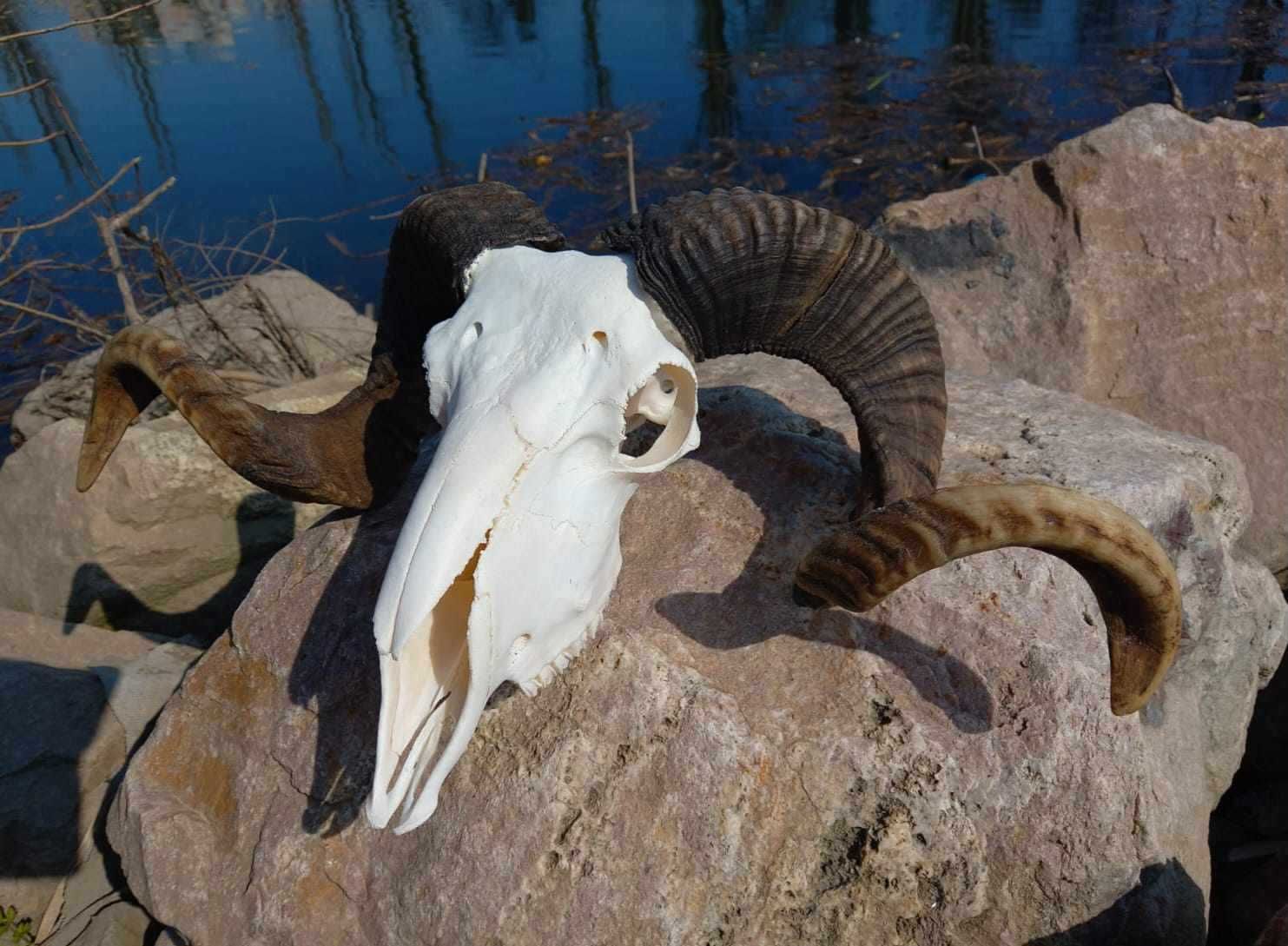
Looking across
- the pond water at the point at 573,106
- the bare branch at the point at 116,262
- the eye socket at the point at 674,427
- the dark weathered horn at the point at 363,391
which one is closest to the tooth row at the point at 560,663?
the eye socket at the point at 674,427

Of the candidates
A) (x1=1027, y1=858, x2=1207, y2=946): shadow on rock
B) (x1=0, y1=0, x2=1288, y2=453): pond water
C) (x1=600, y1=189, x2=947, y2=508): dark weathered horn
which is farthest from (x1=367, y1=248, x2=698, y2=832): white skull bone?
(x1=0, y1=0, x2=1288, y2=453): pond water

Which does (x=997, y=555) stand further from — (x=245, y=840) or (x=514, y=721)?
(x=245, y=840)

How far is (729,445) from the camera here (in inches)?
131

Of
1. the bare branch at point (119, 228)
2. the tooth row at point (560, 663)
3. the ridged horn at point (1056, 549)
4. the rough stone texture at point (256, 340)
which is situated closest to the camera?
the ridged horn at point (1056, 549)

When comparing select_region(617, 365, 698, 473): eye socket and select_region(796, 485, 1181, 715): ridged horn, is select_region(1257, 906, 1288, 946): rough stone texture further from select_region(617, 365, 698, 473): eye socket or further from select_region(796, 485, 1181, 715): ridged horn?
select_region(617, 365, 698, 473): eye socket

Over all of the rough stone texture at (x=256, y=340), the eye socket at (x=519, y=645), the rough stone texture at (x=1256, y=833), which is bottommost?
the rough stone texture at (x=1256, y=833)

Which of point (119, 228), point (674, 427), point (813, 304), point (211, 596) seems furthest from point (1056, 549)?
point (119, 228)

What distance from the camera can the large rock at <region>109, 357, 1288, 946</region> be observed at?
2477mm

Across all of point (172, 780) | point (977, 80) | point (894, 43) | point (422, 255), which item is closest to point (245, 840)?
point (172, 780)

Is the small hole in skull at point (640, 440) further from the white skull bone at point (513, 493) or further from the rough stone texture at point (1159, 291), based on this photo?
the rough stone texture at point (1159, 291)

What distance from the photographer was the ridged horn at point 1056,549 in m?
2.16

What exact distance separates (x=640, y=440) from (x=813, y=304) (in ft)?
3.27

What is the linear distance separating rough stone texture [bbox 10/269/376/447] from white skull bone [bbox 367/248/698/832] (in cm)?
441

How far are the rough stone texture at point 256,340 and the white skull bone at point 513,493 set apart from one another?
4408mm
